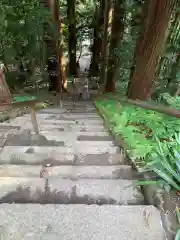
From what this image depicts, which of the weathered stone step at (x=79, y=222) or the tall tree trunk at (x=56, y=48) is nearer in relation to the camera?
the weathered stone step at (x=79, y=222)

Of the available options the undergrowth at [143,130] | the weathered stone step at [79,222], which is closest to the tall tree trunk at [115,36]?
the undergrowth at [143,130]

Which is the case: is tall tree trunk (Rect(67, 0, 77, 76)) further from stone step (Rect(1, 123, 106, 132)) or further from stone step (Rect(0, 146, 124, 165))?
stone step (Rect(0, 146, 124, 165))

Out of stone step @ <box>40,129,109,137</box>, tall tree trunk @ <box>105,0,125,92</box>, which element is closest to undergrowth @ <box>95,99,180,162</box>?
stone step @ <box>40,129,109,137</box>

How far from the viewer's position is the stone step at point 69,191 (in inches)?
78.6

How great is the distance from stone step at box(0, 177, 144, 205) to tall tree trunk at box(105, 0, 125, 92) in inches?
270

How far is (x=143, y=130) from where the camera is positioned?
3604mm

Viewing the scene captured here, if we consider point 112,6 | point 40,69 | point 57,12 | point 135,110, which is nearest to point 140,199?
point 135,110

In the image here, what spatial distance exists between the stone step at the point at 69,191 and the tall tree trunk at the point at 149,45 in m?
3.32

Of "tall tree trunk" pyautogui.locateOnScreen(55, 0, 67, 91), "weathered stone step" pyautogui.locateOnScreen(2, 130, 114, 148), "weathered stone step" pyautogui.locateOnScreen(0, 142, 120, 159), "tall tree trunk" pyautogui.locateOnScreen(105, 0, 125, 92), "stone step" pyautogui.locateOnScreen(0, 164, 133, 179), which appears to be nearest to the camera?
"stone step" pyautogui.locateOnScreen(0, 164, 133, 179)

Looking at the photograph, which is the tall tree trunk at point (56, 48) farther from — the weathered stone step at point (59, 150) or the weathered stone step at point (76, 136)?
the weathered stone step at point (59, 150)

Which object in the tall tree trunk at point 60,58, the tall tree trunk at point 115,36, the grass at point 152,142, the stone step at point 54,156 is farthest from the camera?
the tall tree trunk at point 115,36

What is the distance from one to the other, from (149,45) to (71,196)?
3674 mm

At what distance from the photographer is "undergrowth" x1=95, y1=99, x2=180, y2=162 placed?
2789 millimetres

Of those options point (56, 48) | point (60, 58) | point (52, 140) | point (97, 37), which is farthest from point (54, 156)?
point (97, 37)
